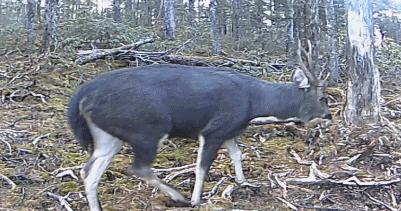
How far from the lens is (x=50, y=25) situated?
14555mm

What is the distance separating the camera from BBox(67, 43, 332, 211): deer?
16.7ft

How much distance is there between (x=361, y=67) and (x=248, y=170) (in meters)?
2.01

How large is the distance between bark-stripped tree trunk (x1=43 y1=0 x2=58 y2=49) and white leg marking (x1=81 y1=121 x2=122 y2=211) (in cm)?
962

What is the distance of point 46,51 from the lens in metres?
13.9

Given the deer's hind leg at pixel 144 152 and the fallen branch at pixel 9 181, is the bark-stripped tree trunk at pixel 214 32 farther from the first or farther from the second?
the deer's hind leg at pixel 144 152

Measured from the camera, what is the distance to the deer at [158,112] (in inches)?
201

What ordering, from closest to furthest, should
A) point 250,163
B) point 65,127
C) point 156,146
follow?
1. point 156,146
2. point 250,163
3. point 65,127

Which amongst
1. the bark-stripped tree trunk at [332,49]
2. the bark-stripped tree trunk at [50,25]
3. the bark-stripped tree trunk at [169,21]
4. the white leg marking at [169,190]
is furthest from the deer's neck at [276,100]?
the bark-stripped tree trunk at [169,21]

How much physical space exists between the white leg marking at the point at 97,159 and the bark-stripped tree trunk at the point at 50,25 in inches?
379

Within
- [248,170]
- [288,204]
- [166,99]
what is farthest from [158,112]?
[248,170]

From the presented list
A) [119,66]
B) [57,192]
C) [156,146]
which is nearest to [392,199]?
[156,146]

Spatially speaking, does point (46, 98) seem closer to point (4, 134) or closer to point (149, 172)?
point (4, 134)

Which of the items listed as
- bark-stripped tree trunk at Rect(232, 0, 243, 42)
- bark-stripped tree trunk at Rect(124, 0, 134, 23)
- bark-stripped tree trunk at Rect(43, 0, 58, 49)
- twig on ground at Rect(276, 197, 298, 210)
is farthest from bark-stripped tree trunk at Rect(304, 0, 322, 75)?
bark-stripped tree trunk at Rect(124, 0, 134, 23)

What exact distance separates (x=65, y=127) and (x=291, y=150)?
319cm
